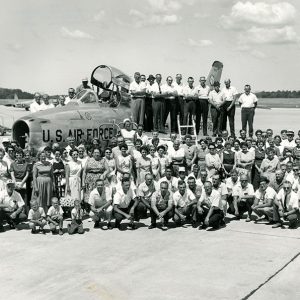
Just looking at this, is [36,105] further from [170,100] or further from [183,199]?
[183,199]

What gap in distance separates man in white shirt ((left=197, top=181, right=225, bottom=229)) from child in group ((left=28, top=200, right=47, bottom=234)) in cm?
293

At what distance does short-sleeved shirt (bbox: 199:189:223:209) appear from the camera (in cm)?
926

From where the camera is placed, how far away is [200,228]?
922cm

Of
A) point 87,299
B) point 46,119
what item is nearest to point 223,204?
point 87,299

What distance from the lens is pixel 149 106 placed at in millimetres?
14539

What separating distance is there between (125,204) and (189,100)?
598 centimetres

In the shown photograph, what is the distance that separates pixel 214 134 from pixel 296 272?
8.22 m

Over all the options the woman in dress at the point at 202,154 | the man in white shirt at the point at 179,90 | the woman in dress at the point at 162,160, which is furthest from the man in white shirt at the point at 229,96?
the woman in dress at the point at 162,160

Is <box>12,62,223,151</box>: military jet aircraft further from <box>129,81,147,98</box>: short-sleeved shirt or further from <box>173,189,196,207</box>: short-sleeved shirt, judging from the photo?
<box>173,189,196,207</box>: short-sleeved shirt

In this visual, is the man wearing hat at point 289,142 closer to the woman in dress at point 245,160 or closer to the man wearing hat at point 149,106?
the woman in dress at point 245,160

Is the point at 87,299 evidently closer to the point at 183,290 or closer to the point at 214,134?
the point at 183,290

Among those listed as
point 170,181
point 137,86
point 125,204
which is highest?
point 137,86

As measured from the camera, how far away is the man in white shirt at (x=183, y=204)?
30.8ft

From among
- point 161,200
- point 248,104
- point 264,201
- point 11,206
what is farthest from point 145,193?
point 248,104
